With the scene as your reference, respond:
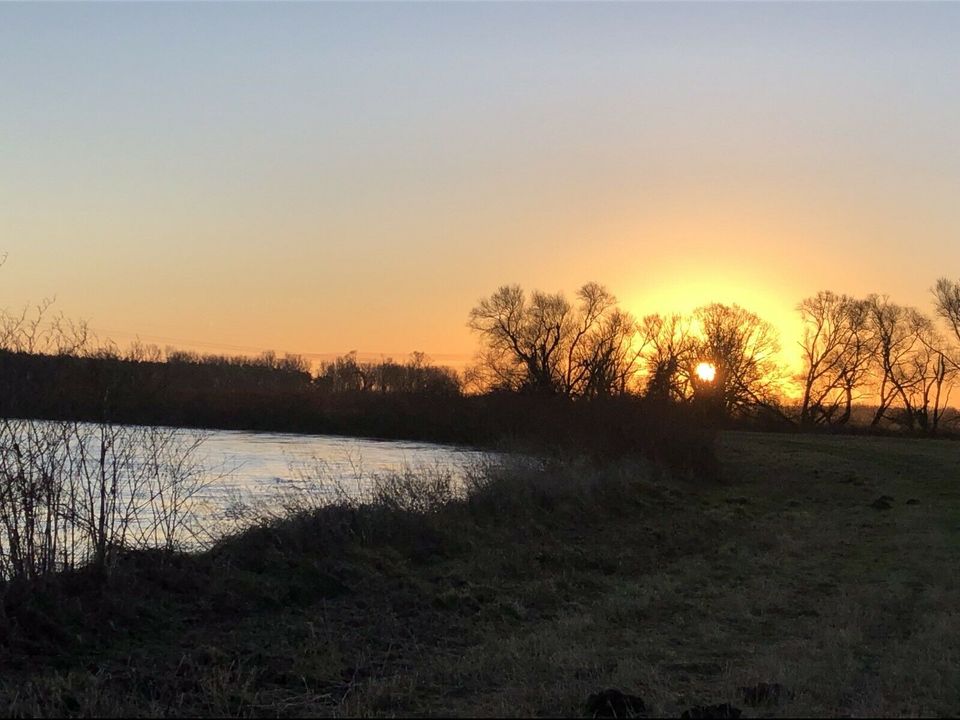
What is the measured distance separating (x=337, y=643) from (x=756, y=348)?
9200 centimetres

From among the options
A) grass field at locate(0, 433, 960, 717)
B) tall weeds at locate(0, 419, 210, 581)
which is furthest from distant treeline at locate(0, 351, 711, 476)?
grass field at locate(0, 433, 960, 717)

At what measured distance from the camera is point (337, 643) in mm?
8883

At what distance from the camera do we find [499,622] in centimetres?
1024

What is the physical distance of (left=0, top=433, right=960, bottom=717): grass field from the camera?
23.0 ft

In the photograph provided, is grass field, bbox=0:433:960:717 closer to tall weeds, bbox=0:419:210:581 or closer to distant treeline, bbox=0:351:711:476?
tall weeds, bbox=0:419:210:581

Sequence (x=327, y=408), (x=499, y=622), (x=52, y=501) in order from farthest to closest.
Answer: (x=327, y=408) < (x=52, y=501) < (x=499, y=622)

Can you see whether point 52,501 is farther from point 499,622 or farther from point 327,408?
point 327,408

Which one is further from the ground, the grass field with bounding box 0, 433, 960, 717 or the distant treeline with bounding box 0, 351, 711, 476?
the distant treeline with bounding box 0, 351, 711, 476

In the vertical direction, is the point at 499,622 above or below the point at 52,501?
below

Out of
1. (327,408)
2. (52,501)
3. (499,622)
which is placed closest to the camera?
(499,622)

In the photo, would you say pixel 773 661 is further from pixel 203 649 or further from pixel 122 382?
pixel 122 382

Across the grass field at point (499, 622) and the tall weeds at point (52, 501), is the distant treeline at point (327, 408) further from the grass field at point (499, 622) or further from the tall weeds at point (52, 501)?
the grass field at point (499, 622)

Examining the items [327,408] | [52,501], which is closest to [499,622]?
[52,501]

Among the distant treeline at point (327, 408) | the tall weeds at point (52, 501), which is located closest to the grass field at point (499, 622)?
the tall weeds at point (52, 501)
